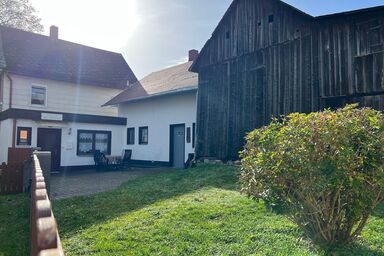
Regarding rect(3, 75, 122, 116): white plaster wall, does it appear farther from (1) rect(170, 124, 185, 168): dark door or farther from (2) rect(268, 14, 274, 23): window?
(2) rect(268, 14, 274, 23): window

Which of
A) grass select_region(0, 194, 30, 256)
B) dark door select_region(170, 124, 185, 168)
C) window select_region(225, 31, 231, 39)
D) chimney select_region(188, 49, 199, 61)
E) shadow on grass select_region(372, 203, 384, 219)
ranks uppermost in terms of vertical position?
chimney select_region(188, 49, 199, 61)

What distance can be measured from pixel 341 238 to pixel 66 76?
20742 millimetres

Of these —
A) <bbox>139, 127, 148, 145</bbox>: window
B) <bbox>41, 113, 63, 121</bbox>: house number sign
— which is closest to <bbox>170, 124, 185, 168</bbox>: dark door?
<bbox>139, 127, 148, 145</bbox>: window

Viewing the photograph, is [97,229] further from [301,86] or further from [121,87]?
[121,87]

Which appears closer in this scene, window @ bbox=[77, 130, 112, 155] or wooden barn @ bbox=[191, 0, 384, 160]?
wooden barn @ bbox=[191, 0, 384, 160]

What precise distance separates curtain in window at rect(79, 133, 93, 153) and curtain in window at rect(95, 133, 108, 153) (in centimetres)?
38

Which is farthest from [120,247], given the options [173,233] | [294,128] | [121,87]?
[121,87]

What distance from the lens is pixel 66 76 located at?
845 inches

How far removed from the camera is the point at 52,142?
17.5 m

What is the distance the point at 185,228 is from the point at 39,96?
59.4ft

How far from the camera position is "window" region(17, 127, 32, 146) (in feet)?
53.1

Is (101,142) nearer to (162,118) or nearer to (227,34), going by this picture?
(162,118)

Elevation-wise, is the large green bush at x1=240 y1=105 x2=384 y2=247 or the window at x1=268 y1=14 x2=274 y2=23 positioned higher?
the window at x1=268 y1=14 x2=274 y2=23

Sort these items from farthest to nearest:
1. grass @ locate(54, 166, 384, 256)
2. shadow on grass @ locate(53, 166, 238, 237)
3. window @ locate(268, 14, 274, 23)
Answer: window @ locate(268, 14, 274, 23) < shadow on grass @ locate(53, 166, 238, 237) < grass @ locate(54, 166, 384, 256)
